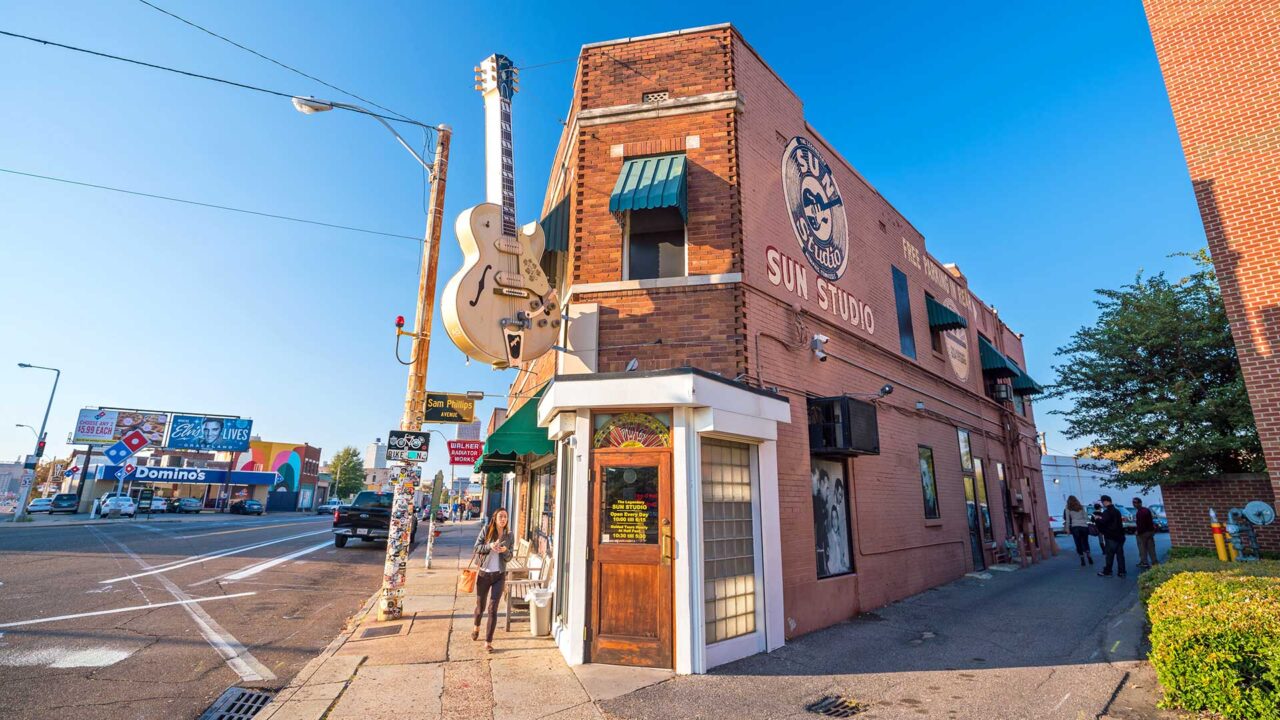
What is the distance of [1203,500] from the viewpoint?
46.1 ft

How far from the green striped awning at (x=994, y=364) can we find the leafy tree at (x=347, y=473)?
79.2 metres

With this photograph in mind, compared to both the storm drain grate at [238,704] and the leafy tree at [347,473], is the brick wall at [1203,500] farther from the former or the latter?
the leafy tree at [347,473]

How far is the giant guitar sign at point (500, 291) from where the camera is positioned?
7727 millimetres

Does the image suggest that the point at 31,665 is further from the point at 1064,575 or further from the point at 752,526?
the point at 1064,575

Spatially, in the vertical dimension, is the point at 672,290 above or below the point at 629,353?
above

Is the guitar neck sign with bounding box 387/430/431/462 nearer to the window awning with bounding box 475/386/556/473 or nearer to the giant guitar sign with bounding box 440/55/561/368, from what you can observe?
the window awning with bounding box 475/386/556/473

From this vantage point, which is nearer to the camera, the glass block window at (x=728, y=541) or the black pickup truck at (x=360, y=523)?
the glass block window at (x=728, y=541)

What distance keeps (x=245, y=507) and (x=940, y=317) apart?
54.5 metres

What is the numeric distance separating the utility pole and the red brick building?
5.34 ft

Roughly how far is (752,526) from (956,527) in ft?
30.2

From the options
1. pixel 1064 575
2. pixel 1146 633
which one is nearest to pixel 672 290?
pixel 1146 633

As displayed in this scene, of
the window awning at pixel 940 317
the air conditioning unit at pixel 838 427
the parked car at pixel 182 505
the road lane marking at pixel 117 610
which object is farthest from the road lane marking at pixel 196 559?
the parked car at pixel 182 505

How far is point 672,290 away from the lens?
8484 millimetres

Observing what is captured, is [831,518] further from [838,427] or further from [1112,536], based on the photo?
[1112,536]
